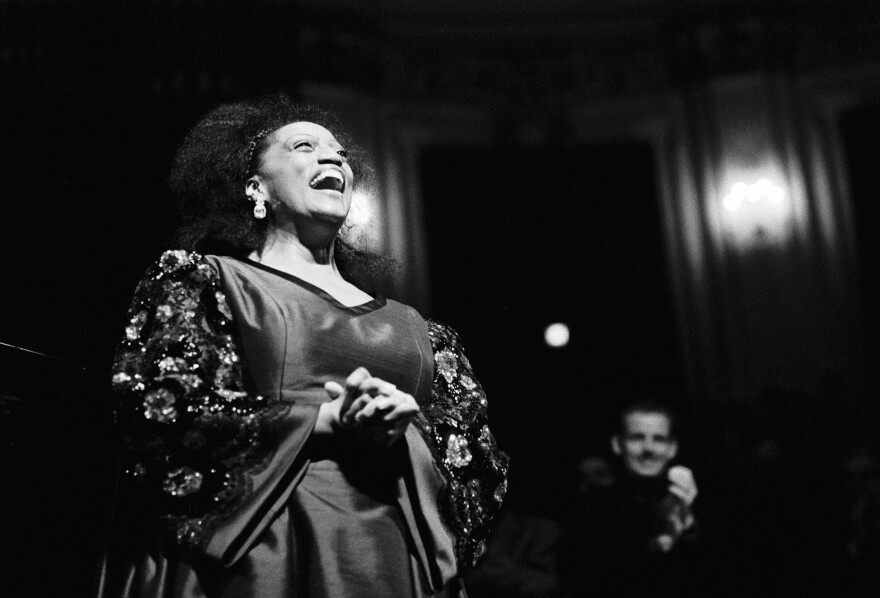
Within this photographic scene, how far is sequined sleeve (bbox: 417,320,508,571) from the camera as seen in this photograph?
1.40 meters

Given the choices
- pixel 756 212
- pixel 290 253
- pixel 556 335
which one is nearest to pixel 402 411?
pixel 290 253

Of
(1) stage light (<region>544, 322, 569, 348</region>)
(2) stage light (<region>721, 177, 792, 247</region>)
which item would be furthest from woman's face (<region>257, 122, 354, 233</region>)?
(2) stage light (<region>721, 177, 792, 247</region>)

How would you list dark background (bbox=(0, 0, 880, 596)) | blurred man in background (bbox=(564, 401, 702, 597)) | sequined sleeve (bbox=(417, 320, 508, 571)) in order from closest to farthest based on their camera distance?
sequined sleeve (bbox=(417, 320, 508, 571)), dark background (bbox=(0, 0, 880, 596)), blurred man in background (bbox=(564, 401, 702, 597))

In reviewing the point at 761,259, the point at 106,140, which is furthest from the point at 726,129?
the point at 106,140

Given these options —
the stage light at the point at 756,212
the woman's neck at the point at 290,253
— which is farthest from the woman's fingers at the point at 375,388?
the stage light at the point at 756,212

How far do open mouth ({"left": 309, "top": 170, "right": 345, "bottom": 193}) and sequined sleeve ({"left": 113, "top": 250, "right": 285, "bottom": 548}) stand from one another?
37 centimetres

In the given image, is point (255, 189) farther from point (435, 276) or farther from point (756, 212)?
point (756, 212)

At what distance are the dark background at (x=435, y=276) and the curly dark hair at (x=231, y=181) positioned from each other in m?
0.22

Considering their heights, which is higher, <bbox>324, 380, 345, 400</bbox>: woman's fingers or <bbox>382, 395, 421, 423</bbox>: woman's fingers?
<bbox>324, 380, 345, 400</bbox>: woman's fingers

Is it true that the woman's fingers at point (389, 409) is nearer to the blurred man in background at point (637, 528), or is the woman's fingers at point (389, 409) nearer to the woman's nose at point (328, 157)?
the woman's nose at point (328, 157)

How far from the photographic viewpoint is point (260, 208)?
5.32ft

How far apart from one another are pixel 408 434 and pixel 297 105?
0.77 metres

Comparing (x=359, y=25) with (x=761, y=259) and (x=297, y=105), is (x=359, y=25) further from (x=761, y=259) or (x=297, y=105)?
(x=761, y=259)

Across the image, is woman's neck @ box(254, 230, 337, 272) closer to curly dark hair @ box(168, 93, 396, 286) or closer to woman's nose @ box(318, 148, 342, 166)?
curly dark hair @ box(168, 93, 396, 286)
